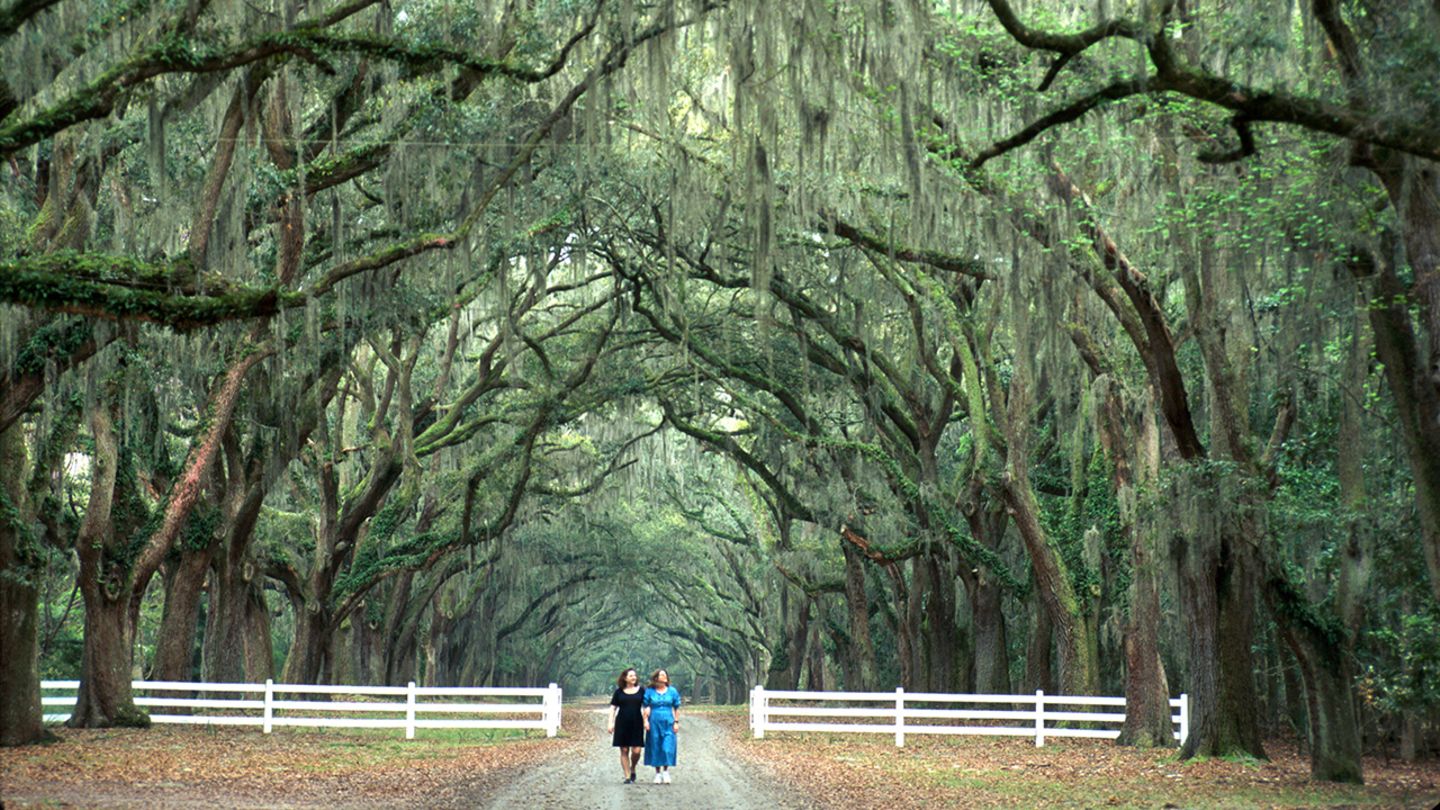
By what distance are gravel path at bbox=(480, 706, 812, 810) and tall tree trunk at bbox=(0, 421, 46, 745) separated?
5505 mm

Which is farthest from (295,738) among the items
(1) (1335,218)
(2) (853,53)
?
(1) (1335,218)

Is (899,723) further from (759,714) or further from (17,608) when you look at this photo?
(17,608)

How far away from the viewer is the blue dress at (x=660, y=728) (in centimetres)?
1349

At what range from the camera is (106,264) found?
10.0m

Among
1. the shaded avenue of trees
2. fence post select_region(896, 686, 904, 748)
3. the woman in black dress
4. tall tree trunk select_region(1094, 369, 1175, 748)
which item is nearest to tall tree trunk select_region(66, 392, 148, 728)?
the shaded avenue of trees

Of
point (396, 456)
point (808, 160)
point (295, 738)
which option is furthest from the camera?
point (396, 456)

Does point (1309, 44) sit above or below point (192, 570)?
above

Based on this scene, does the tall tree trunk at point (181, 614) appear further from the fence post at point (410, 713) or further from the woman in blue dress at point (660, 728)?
the woman in blue dress at point (660, 728)

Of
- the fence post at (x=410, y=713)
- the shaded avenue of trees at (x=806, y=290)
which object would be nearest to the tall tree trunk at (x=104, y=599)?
the shaded avenue of trees at (x=806, y=290)

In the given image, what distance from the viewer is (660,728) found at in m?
13.6

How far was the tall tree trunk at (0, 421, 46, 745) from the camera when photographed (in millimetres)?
15467

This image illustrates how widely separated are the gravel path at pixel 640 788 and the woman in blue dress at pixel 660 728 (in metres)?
0.20

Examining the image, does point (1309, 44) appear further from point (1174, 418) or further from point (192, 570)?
point (192, 570)

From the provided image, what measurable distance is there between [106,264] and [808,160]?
26.9 feet
